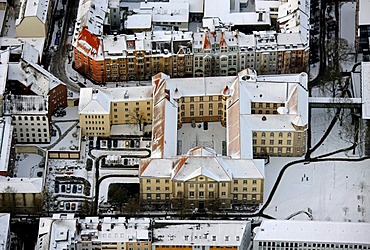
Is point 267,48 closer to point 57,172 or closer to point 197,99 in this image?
point 197,99

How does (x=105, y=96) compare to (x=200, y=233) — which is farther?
(x=105, y=96)

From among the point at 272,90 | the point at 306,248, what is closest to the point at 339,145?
the point at 272,90

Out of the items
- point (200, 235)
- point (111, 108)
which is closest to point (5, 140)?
point (111, 108)

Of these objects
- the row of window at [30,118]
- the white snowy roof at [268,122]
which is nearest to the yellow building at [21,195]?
the row of window at [30,118]

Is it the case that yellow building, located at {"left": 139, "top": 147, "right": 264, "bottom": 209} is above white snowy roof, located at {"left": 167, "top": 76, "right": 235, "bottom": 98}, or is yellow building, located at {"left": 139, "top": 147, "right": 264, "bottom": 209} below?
below

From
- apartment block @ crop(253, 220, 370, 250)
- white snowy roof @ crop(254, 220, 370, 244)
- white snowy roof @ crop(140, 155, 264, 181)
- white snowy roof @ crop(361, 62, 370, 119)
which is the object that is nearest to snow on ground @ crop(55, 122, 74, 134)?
white snowy roof @ crop(140, 155, 264, 181)

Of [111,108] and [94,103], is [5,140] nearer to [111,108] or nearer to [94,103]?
[94,103]

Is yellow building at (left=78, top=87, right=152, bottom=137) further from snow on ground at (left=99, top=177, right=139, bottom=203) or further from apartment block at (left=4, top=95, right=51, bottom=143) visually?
snow on ground at (left=99, top=177, right=139, bottom=203)

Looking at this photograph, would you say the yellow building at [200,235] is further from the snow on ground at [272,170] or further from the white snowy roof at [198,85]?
the white snowy roof at [198,85]
